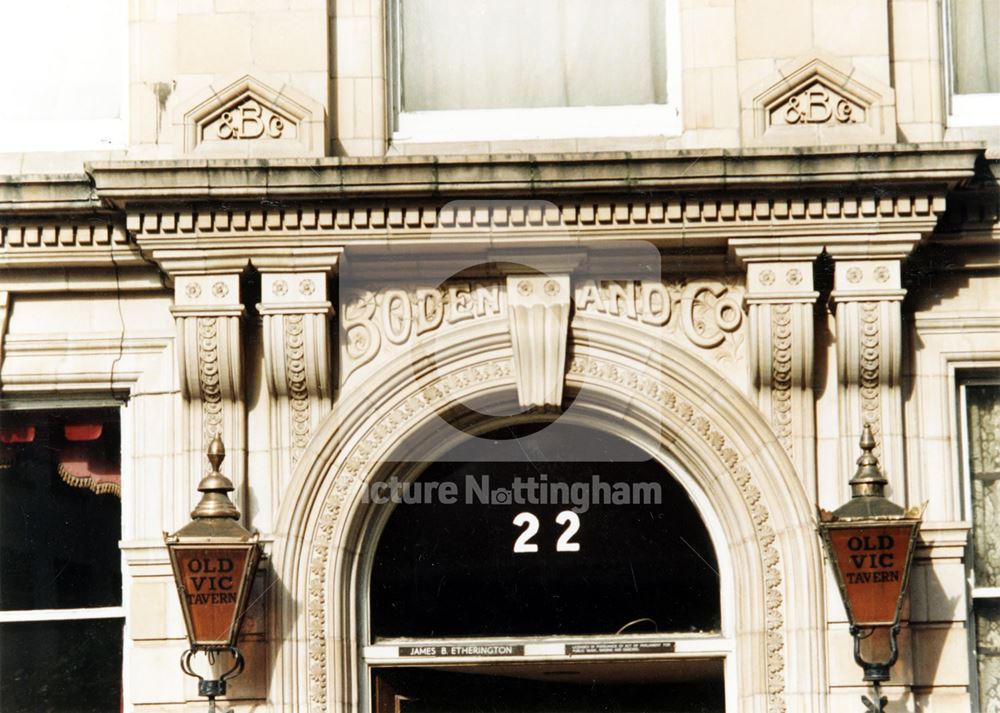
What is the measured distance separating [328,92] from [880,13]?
3326 millimetres

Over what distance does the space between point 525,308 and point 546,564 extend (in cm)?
155

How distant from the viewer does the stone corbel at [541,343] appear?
12523mm

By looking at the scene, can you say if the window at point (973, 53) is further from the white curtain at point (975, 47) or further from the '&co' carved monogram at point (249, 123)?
the '&co' carved monogram at point (249, 123)

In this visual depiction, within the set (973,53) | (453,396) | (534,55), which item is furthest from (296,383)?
(973,53)

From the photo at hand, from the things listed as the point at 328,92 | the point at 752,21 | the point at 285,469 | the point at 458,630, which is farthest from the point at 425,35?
the point at 458,630

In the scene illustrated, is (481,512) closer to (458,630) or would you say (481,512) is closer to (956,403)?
(458,630)

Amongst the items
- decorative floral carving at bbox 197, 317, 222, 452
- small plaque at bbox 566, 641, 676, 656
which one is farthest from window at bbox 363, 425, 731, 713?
decorative floral carving at bbox 197, 317, 222, 452

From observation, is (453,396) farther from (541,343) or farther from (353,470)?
(353,470)

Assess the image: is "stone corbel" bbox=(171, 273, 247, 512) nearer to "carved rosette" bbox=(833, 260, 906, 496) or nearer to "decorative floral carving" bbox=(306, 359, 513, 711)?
"decorative floral carving" bbox=(306, 359, 513, 711)

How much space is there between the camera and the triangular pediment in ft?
41.1

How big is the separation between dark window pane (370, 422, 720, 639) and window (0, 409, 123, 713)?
1.62 meters

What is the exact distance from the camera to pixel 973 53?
13.1 meters

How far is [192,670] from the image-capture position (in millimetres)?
12180

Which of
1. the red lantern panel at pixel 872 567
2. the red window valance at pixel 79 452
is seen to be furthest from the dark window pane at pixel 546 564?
the red window valance at pixel 79 452
